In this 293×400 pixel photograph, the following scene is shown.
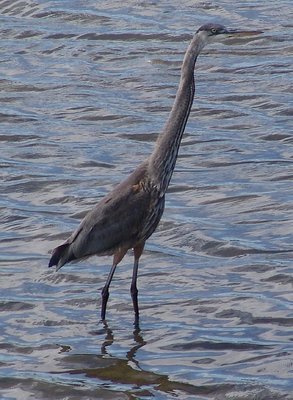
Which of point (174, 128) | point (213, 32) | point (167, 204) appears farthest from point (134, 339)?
point (167, 204)

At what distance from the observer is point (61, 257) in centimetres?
875

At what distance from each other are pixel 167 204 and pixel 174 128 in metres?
2.57

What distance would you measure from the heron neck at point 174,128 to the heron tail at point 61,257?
72 cm

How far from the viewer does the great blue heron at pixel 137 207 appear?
8680 mm

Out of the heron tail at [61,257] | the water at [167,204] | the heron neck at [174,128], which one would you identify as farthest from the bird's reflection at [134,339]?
the heron neck at [174,128]

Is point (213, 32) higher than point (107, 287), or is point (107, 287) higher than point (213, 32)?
point (213, 32)

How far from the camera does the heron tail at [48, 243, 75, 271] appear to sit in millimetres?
8719

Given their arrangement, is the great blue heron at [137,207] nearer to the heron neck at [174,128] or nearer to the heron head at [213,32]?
the heron neck at [174,128]

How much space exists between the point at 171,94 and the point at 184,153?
7.25 feet

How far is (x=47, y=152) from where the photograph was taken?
13.0 m

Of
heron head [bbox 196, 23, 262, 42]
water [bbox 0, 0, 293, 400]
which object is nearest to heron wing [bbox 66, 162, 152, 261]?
water [bbox 0, 0, 293, 400]

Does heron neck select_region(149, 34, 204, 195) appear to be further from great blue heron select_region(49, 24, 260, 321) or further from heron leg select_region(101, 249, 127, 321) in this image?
heron leg select_region(101, 249, 127, 321)

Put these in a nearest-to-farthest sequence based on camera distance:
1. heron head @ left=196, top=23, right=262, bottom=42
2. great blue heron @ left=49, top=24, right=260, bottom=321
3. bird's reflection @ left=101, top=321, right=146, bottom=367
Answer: bird's reflection @ left=101, top=321, right=146, bottom=367 < great blue heron @ left=49, top=24, right=260, bottom=321 < heron head @ left=196, top=23, right=262, bottom=42

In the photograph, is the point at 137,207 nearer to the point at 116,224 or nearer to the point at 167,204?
the point at 116,224
